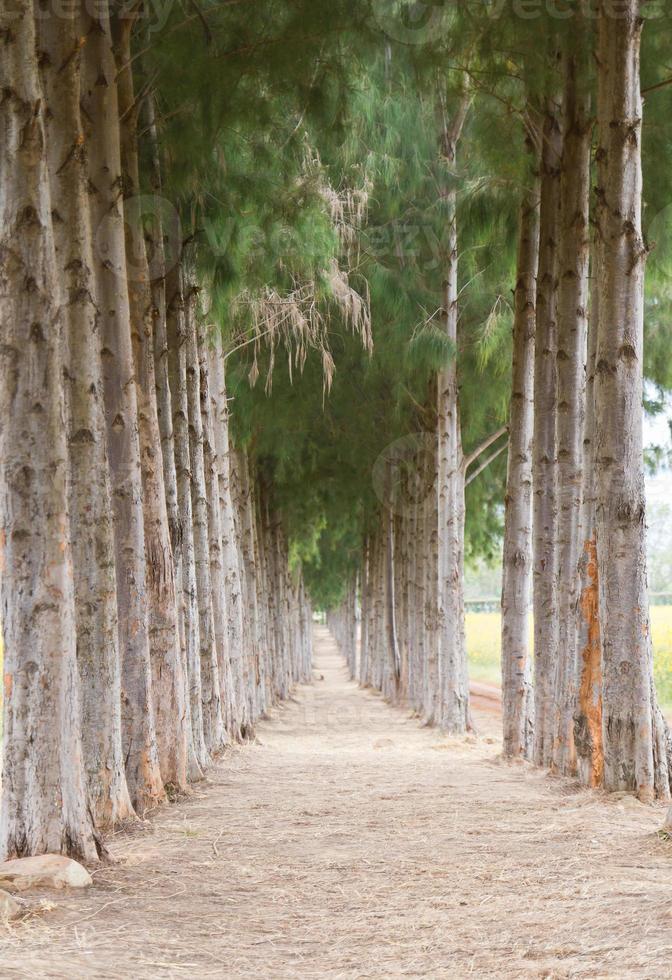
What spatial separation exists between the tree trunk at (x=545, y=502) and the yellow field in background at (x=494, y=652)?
13.5 m

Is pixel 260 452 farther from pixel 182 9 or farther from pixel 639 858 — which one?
pixel 639 858

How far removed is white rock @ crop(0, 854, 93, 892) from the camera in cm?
467

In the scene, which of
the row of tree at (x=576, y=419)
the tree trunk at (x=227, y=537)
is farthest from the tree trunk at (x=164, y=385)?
the tree trunk at (x=227, y=537)

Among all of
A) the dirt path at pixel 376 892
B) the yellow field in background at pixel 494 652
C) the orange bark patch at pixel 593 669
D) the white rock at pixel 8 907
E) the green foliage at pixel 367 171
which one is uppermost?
the green foliage at pixel 367 171

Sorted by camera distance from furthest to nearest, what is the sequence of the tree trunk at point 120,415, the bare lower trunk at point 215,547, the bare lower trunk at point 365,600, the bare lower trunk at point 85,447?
the bare lower trunk at point 365,600
the bare lower trunk at point 215,547
the tree trunk at point 120,415
the bare lower trunk at point 85,447

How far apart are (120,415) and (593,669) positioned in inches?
147

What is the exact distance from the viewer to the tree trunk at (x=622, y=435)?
6.81 m

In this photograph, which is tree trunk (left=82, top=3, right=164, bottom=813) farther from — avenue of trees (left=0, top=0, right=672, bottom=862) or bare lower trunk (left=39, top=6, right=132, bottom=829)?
bare lower trunk (left=39, top=6, right=132, bottom=829)

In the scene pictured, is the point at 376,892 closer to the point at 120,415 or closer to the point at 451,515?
the point at 120,415

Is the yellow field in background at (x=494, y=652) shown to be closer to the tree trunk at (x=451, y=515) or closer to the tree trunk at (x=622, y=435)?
the tree trunk at (x=451, y=515)

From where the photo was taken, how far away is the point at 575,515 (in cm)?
873

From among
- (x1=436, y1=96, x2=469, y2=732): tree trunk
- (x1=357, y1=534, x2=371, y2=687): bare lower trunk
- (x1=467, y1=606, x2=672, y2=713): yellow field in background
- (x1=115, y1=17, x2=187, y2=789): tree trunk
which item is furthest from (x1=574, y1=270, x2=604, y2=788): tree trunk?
(x1=357, y1=534, x2=371, y2=687): bare lower trunk

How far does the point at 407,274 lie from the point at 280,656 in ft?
42.9

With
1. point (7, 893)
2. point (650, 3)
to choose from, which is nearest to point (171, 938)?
point (7, 893)
